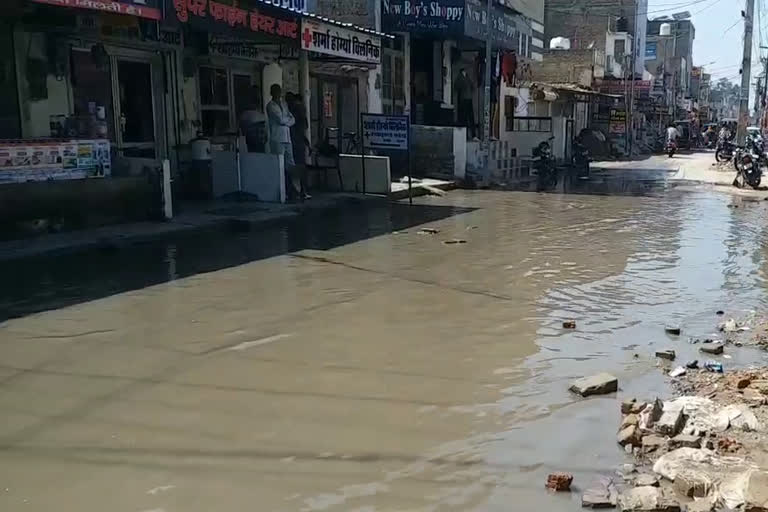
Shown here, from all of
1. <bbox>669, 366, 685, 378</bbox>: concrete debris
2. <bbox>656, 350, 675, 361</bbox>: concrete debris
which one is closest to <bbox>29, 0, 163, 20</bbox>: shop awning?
<bbox>656, 350, 675, 361</bbox>: concrete debris

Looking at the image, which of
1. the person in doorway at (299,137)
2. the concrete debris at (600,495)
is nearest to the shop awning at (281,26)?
the person in doorway at (299,137)

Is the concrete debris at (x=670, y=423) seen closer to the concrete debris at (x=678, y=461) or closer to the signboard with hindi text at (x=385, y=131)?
the concrete debris at (x=678, y=461)

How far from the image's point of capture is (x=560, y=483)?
4.00 metres

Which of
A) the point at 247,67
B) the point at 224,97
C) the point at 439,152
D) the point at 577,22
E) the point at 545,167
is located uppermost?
the point at 577,22

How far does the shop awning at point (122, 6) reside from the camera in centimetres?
977

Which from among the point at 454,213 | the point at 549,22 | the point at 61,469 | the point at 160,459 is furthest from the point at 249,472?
the point at 549,22

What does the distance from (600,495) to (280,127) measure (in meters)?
11.9

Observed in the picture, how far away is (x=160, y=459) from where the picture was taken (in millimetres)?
4258

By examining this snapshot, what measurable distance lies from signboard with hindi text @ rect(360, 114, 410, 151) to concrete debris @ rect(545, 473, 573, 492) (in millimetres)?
13629

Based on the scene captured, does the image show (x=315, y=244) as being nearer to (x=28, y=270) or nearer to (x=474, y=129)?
(x=28, y=270)

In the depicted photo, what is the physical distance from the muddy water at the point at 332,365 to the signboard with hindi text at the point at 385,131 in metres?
6.17

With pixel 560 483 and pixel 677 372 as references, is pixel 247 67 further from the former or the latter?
pixel 560 483

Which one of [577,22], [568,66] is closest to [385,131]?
[568,66]

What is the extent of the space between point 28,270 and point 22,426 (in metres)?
5.04
